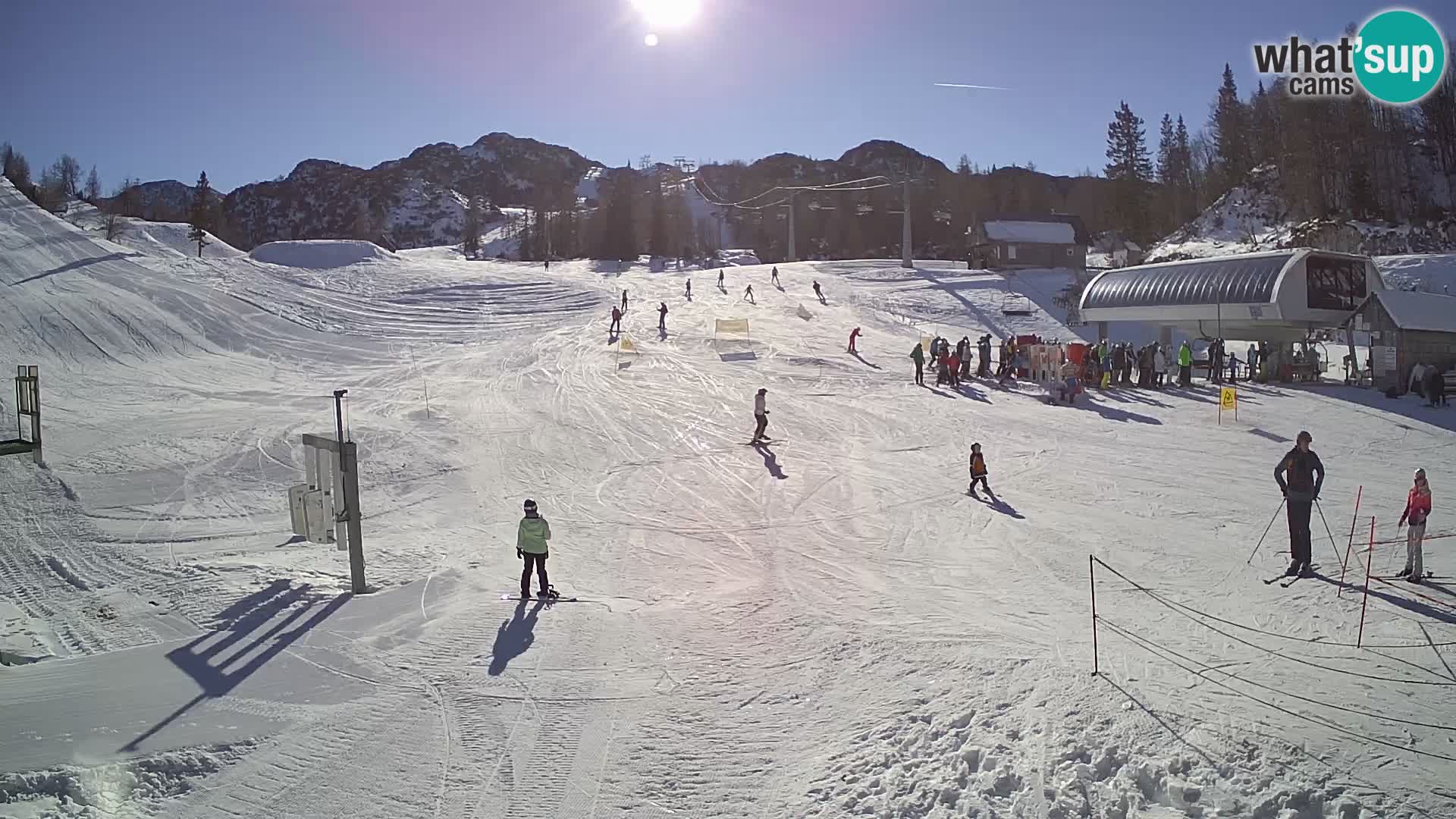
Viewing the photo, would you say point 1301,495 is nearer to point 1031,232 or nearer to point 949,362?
point 949,362

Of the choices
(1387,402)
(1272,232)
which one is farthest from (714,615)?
(1272,232)

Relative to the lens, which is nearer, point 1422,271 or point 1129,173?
point 1422,271

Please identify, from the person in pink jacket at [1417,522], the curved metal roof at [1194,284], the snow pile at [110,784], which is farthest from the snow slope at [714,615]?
the curved metal roof at [1194,284]

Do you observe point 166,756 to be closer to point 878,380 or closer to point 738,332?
point 878,380

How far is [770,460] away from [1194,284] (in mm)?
22487

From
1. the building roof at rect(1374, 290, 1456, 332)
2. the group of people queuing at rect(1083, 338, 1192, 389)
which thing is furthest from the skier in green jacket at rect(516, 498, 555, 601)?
the building roof at rect(1374, 290, 1456, 332)

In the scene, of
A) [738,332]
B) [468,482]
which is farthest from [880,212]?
[468,482]

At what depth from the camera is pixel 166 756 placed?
5.82 metres

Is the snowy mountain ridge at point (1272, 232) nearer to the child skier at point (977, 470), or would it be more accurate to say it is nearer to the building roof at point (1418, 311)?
the building roof at point (1418, 311)

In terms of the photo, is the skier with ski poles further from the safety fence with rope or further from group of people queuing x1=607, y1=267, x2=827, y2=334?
the safety fence with rope

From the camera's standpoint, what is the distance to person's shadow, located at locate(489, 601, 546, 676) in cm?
769

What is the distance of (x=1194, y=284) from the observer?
1280 inches

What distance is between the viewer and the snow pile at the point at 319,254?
175 ft

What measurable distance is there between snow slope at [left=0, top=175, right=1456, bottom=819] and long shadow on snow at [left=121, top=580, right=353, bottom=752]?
5 centimetres
